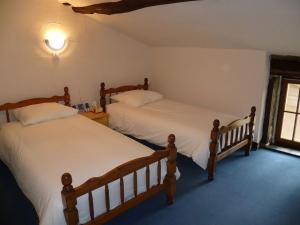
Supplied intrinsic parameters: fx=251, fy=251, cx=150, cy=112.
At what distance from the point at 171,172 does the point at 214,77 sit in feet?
7.19

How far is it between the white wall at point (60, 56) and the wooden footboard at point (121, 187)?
7.48 feet

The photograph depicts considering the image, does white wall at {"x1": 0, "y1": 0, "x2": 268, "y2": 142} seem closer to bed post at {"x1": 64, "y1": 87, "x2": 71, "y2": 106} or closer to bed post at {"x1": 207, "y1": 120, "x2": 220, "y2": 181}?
bed post at {"x1": 64, "y1": 87, "x2": 71, "y2": 106}

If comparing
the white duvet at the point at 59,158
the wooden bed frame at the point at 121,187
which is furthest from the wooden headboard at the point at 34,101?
the wooden bed frame at the point at 121,187

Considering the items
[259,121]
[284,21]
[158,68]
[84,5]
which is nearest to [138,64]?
[158,68]

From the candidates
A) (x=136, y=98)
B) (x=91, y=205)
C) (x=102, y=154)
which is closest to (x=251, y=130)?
(x=136, y=98)

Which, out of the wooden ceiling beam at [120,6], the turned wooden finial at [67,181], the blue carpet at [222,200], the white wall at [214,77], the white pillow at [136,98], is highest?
the wooden ceiling beam at [120,6]

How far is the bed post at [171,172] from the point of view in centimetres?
243

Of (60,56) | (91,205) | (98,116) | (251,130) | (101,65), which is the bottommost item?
(91,205)

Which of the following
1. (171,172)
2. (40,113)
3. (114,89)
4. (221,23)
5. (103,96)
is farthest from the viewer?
(114,89)

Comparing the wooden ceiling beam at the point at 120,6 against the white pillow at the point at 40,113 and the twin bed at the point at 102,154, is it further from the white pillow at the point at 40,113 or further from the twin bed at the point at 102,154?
the white pillow at the point at 40,113

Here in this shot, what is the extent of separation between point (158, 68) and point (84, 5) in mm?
1921

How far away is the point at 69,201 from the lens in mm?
1791

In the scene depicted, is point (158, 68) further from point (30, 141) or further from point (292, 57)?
point (30, 141)

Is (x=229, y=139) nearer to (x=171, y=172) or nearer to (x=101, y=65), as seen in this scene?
(x=171, y=172)
